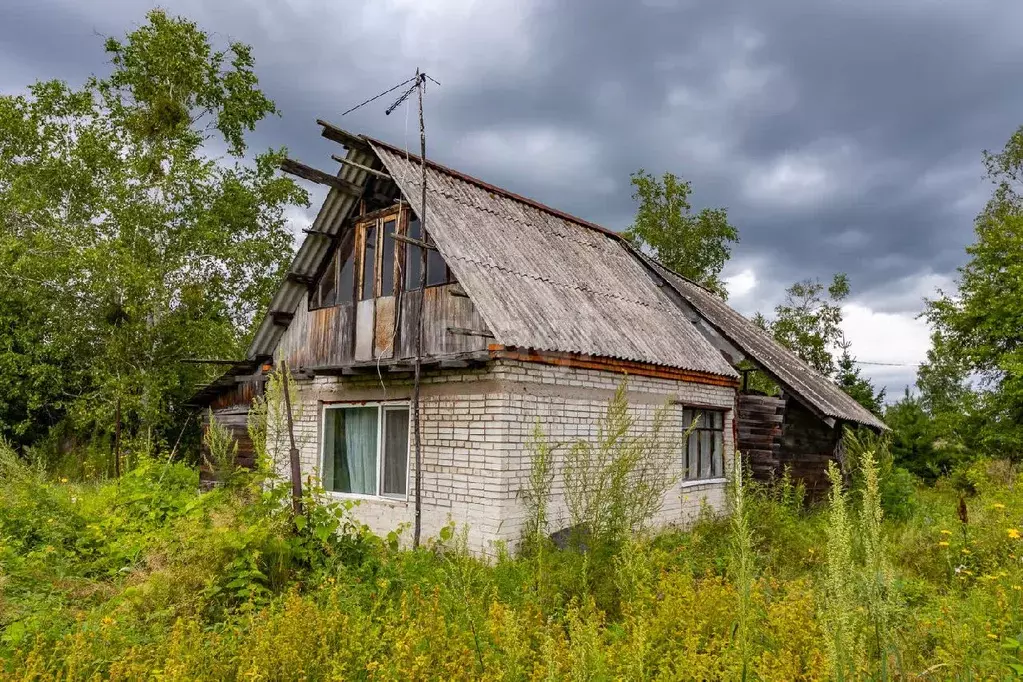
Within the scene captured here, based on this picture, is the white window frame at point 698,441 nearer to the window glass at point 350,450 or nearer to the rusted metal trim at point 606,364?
the rusted metal trim at point 606,364

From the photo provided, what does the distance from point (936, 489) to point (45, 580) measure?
1746 cm

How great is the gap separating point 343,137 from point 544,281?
3.45 meters

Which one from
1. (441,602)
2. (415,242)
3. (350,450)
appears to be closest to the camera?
(441,602)

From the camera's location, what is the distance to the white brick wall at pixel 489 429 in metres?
7.43

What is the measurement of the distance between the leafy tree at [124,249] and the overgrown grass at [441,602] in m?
9.51

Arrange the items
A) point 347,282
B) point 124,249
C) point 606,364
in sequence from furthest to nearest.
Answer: point 124,249, point 347,282, point 606,364

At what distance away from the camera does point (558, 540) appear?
7738 mm

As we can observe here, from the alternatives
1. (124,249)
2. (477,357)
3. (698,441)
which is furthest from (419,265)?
(124,249)

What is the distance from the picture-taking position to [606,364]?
8508mm

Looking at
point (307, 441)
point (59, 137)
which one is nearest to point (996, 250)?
point (307, 441)

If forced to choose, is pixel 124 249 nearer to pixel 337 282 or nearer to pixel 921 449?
pixel 337 282

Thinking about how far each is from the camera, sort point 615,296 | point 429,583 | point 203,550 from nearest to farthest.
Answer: point 203,550 → point 429,583 → point 615,296

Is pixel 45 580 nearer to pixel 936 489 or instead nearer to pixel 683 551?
pixel 683 551

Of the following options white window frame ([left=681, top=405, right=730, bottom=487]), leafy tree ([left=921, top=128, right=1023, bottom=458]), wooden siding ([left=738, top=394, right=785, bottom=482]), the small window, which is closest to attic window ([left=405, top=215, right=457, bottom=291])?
white window frame ([left=681, top=405, right=730, bottom=487])
